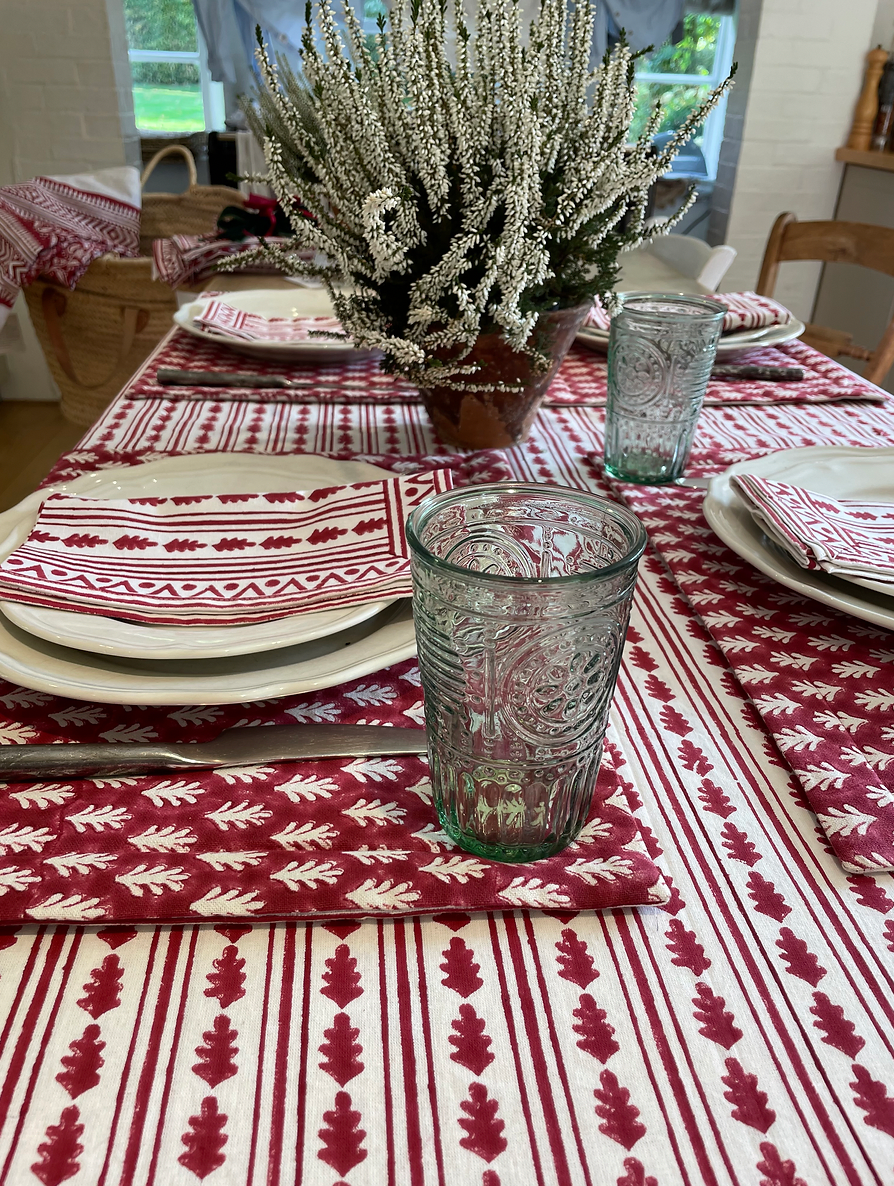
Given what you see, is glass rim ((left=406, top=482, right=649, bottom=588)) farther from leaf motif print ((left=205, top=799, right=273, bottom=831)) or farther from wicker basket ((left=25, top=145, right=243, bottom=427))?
wicker basket ((left=25, top=145, right=243, bottom=427))

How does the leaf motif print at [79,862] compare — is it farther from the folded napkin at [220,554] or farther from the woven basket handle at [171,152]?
the woven basket handle at [171,152]

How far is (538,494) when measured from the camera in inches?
16.6

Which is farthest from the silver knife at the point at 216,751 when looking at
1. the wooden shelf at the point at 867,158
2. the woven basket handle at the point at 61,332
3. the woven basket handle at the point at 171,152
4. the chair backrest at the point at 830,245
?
the wooden shelf at the point at 867,158

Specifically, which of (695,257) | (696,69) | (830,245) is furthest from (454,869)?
(696,69)

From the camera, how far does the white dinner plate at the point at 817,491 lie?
573 millimetres

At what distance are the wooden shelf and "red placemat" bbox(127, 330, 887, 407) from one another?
2.28 meters

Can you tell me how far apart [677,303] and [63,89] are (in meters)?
3.37

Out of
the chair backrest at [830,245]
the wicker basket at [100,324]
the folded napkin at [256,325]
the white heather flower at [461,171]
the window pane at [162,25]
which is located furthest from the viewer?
the window pane at [162,25]

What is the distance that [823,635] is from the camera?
1.89ft

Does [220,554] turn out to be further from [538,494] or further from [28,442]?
[28,442]

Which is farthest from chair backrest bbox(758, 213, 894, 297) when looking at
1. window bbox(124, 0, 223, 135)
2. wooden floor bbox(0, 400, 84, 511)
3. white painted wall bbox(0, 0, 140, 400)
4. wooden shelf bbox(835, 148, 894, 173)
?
window bbox(124, 0, 223, 135)

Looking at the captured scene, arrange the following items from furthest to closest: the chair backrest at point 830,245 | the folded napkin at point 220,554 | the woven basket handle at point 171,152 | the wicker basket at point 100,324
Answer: the woven basket handle at point 171,152 < the wicker basket at point 100,324 < the chair backrest at point 830,245 < the folded napkin at point 220,554

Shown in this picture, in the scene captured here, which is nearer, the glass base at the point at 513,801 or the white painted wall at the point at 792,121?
the glass base at the point at 513,801

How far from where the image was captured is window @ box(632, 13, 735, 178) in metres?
5.02
